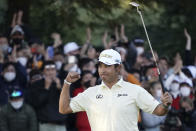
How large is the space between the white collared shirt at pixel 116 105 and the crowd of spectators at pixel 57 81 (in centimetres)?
263

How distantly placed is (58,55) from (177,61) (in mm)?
2652

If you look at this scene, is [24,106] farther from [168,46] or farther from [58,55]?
[168,46]

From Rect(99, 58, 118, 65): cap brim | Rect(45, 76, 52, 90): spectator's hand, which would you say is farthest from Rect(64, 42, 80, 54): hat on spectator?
Rect(99, 58, 118, 65): cap brim

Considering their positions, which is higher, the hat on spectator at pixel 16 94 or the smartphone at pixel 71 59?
the smartphone at pixel 71 59

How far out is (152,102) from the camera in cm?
923

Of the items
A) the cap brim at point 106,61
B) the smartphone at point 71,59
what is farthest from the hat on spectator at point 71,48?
the cap brim at point 106,61

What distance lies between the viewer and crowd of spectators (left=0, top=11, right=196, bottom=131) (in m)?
13.6

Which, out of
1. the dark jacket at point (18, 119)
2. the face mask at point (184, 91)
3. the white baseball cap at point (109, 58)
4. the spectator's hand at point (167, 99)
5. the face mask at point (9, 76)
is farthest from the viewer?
the face mask at point (184, 91)

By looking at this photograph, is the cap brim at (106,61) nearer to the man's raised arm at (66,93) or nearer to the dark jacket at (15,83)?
the man's raised arm at (66,93)

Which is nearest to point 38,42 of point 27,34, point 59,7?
point 27,34

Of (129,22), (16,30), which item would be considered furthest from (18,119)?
(129,22)

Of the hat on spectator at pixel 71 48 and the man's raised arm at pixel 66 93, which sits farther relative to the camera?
the hat on spectator at pixel 71 48

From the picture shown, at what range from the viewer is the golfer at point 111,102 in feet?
30.0

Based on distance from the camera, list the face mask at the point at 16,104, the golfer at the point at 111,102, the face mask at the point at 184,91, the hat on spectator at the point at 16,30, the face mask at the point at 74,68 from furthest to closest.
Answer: the hat on spectator at the point at 16,30
the face mask at the point at 184,91
the face mask at the point at 74,68
the face mask at the point at 16,104
the golfer at the point at 111,102
